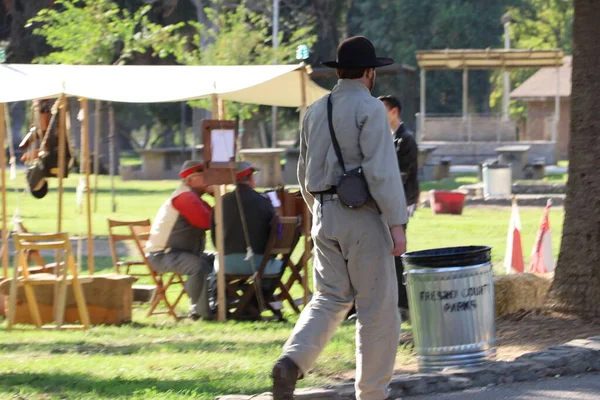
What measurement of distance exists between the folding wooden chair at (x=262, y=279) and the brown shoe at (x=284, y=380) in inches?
183

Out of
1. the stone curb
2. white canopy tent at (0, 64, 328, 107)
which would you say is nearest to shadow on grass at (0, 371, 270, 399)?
the stone curb

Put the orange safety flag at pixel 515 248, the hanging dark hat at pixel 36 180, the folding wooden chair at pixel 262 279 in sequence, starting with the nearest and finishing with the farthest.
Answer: the folding wooden chair at pixel 262 279
the hanging dark hat at pixel 36 180
the orange safety flag at pixel 515 248

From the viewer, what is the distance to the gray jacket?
557 centimetres

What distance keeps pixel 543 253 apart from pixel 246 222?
4619mm

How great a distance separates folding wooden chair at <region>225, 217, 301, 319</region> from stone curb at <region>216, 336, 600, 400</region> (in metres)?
3.60

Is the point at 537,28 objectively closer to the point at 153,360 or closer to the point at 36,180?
the point at 36,180

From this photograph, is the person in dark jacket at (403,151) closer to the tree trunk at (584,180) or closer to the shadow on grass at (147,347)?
the shadow on grass at (147,347)

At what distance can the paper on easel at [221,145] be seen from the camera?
10.4 m

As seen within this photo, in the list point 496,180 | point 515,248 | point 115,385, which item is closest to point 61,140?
point 115,385

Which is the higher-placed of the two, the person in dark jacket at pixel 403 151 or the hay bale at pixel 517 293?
the person in dark jacket at pixel 403 151

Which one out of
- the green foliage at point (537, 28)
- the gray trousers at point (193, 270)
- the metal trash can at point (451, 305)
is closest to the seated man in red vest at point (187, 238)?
the gray trousers at point (193, 270)

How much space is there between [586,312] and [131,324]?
3975 millimetres

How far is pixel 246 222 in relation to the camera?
10.4 meters

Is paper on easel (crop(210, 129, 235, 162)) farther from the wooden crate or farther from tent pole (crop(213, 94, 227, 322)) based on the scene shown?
the wooden crate
